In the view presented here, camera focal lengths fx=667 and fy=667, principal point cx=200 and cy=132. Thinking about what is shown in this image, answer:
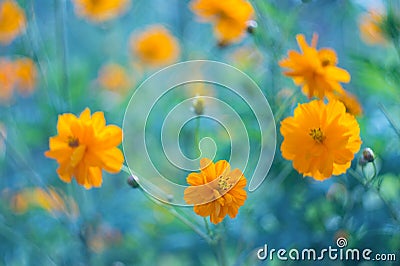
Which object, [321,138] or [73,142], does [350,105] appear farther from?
[73,142]

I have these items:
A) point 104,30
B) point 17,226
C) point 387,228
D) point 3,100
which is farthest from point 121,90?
point 387,228

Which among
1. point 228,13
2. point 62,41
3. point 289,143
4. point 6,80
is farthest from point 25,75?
point 289,143

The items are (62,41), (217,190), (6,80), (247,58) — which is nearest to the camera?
A: (217,190)

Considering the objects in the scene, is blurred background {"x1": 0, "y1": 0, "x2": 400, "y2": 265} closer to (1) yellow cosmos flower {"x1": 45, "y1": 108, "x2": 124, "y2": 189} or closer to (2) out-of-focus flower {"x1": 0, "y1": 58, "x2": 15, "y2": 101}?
(2) out-of-focus flower {"x1": 0, "y1": 58, "x2": 15, "y2": 101}

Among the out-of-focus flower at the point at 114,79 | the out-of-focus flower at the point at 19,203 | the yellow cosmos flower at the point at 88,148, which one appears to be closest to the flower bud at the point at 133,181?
the yellow cosmos flower at the point at 88,148

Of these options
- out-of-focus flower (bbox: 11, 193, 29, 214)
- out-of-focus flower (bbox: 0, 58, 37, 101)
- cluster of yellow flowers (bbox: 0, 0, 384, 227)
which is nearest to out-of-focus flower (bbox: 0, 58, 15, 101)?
out-of-focus flower (bbox: 0, 58, 37, 101)

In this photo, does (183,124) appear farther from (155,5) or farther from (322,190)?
(155,5)
